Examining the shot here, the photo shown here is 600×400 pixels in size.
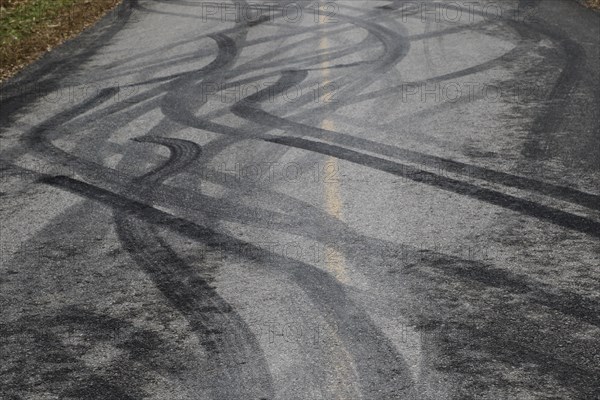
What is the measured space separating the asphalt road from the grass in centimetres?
66

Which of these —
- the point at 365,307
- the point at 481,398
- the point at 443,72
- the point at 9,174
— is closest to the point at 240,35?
the point at 443,72

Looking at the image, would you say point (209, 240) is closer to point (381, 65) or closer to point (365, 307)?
point (365, 307)

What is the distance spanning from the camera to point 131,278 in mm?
7238

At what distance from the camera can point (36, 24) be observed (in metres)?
17.3

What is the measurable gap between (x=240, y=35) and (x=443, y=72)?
4498mm

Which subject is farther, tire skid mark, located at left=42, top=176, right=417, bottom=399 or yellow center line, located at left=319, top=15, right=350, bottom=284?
yellow center line, located at left=319, top=15, right=350, bottom=284

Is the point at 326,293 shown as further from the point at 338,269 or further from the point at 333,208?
the point at 333,208

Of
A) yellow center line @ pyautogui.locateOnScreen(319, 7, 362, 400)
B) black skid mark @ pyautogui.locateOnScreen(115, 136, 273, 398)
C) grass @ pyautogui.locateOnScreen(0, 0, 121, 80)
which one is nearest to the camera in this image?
yellow center line @ pyautogui.locateOnScreen(319, 7, 362, 400)

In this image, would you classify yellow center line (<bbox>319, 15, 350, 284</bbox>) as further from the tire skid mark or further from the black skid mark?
the black skid mark

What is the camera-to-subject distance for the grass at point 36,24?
15203mm

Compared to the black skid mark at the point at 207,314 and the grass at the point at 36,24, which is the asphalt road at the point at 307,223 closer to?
the black skid mark at the point at 207,314

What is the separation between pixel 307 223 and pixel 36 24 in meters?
11.0

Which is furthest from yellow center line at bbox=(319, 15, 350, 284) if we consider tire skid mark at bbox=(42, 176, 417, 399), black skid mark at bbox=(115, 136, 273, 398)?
black skid mark at bbox=(115, 136, 273, 398)

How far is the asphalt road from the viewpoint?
19.4 feet
